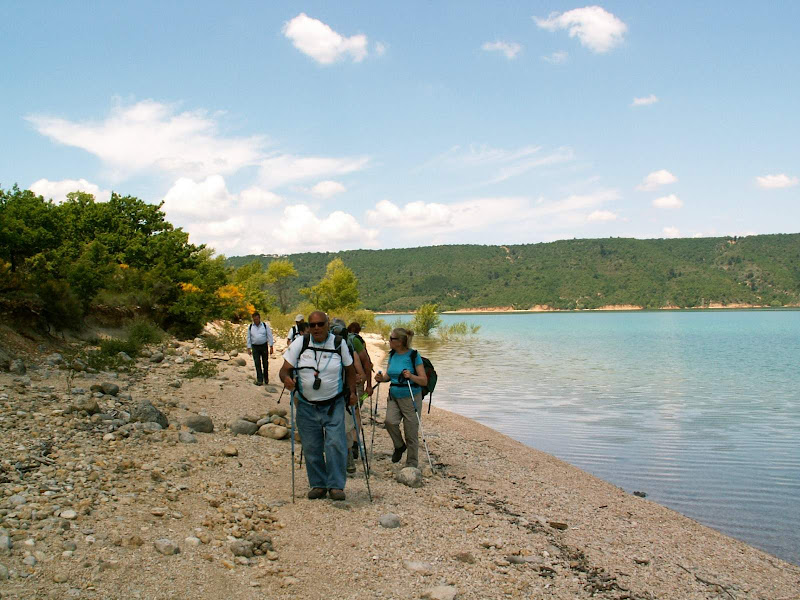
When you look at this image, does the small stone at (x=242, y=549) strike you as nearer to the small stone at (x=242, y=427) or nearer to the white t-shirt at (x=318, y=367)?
the white t-shirt at (x=318, y=367)

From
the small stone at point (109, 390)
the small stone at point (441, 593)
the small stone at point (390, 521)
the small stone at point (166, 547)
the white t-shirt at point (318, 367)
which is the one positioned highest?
the white t-shirt at point (318, 367)

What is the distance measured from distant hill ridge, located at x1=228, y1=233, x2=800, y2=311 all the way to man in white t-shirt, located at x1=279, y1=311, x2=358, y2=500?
119m

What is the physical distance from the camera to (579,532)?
22.9ft

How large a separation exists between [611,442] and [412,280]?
437ft

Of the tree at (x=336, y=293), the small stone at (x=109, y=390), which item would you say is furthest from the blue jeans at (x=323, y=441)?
the tree at (x=336, y=293)

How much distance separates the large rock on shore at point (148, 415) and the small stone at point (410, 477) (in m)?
3.39

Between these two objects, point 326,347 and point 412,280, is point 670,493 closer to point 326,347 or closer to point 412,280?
point 326,347

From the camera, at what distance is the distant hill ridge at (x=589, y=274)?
429ft

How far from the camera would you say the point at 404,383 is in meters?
8.32

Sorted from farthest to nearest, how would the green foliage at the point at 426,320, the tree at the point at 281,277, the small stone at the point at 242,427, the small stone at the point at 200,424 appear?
the tree at the point at 281,277 → the green foliage at the point at 426,320 → the small stone at the point at 242,427 → the small stone at the point at 200,424

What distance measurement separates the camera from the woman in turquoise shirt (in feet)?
26.7

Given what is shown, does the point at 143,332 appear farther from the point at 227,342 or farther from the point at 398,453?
the point at 398,453

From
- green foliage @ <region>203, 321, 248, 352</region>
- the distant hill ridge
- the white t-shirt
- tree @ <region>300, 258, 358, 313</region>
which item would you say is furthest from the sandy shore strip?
the distant hill ridge

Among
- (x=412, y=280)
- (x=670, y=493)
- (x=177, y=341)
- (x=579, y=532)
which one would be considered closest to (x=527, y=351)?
(x=177, y=341)
